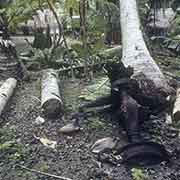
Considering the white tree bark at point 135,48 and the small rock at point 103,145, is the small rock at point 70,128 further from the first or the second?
the white tree bark at point 135,48

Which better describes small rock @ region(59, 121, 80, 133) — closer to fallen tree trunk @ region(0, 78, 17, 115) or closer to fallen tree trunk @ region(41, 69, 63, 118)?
fallen tree trunk @ region(41, 69, 63, 118)

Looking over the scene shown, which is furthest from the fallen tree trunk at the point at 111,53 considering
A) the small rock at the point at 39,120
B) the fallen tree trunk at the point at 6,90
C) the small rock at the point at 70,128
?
the small rock at the point at 70,128

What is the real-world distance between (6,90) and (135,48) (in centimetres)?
202

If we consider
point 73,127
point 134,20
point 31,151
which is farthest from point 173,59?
point 31,151

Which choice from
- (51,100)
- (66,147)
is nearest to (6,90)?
(51,100)

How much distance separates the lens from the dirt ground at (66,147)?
353 centimetres

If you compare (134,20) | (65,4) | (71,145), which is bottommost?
(71,145)

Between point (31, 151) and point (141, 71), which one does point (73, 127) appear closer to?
point (31, 151)

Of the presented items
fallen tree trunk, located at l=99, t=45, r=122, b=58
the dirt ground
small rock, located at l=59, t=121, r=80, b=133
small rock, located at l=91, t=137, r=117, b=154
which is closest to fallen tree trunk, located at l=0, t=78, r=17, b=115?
the dirt ground

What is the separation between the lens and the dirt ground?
3.53 m

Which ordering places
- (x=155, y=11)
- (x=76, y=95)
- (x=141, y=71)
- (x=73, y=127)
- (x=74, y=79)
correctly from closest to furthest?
(x=73, y=127)
(x=141, y=71)
(x=76, y=95)
(x=74, y=79)
(x=155, y=11)

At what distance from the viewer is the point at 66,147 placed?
4043mm

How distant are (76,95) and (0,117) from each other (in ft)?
3.83

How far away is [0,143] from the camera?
415 centimetres
